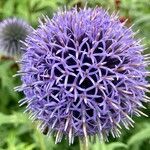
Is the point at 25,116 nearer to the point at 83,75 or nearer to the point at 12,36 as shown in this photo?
the point at 12,36

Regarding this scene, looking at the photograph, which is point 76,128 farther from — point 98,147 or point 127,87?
point 98,147

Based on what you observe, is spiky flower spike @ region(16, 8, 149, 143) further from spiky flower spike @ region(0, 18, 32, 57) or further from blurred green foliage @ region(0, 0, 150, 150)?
spiky flower spike @ region(0, 18, 32, 57)

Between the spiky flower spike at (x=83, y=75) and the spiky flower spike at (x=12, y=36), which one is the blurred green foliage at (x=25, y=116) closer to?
the spiky flower spike at (x=12, y=36)

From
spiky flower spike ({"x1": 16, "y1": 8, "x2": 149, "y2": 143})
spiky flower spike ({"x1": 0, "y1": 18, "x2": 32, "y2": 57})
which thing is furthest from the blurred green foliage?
spiky flower spike ({"x1": 16, "y1": 8, "x2": 149, "y2": 143})

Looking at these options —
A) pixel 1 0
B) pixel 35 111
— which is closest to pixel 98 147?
pixel 35 111

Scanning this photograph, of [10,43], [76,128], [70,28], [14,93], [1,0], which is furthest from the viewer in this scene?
[1,0]

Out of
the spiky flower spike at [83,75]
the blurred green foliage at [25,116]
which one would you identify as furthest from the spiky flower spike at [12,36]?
the spiky flower spike at [83,75]

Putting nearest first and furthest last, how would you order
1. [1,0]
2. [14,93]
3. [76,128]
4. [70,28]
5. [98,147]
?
[76,128], [70,28], [98,147], [14,93], [1,0]
